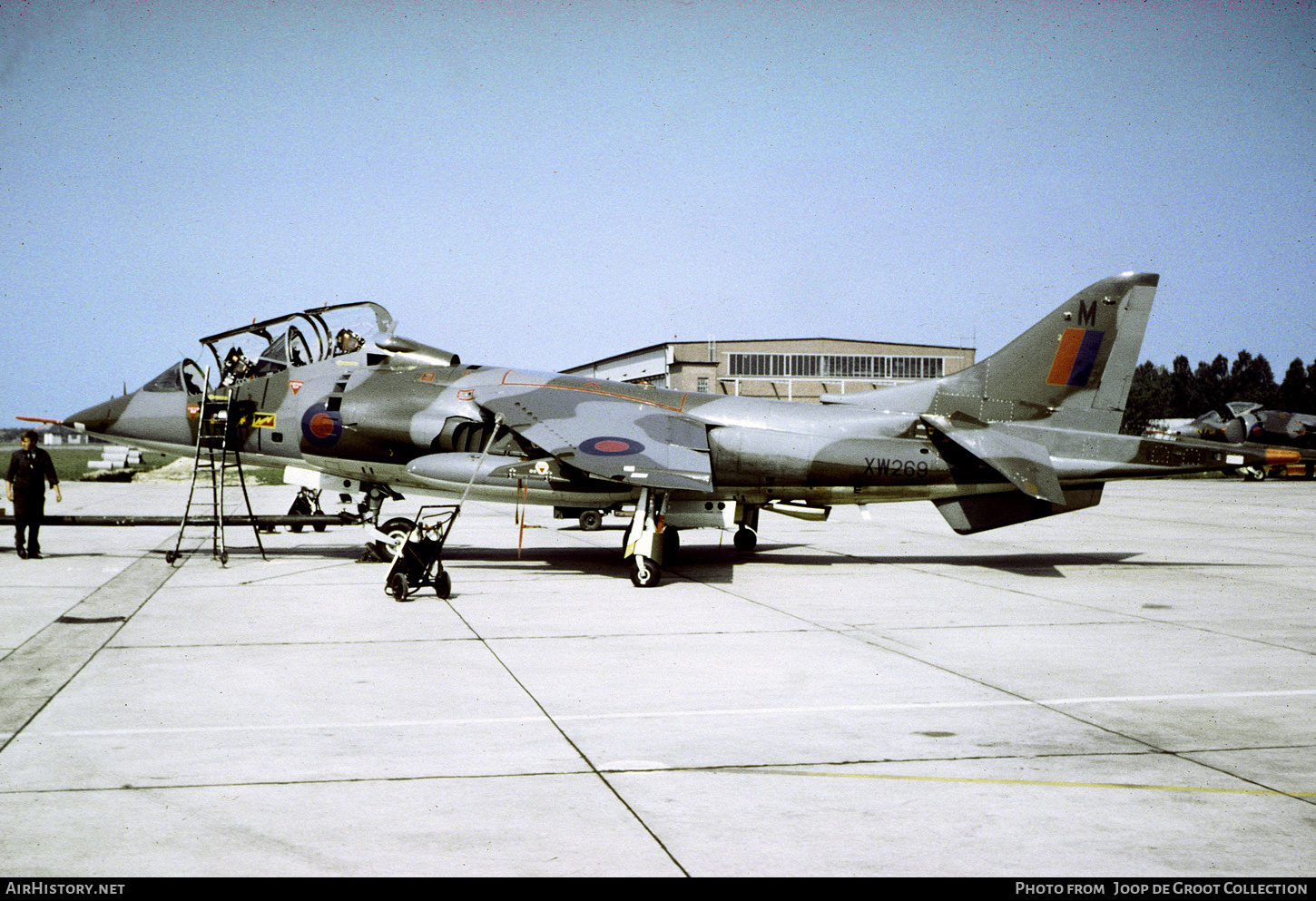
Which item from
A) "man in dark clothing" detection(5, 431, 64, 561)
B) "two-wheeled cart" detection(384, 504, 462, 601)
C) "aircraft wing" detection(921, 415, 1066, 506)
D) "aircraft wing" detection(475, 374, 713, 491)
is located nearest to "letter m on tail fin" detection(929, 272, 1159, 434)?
"aircraft wing" detection(921, 415, 1066, 506)

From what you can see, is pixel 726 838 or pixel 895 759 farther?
pixel 895 759

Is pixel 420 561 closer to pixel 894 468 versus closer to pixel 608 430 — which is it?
pixel 608 430

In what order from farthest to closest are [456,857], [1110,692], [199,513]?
[199,513], [1110,692], [456,857]

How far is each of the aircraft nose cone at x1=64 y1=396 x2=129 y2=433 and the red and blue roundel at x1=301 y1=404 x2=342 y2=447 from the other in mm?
3494

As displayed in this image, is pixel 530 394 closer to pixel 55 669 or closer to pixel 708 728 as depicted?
pixel 55 669

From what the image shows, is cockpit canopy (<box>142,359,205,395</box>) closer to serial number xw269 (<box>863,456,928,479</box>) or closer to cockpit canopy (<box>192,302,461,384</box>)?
cockpit canopy (<box>192,302,461,384</box>)

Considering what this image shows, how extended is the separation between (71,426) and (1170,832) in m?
17.8

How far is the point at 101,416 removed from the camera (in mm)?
17047

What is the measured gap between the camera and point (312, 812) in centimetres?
520

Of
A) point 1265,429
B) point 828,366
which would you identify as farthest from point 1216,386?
point 1265,429

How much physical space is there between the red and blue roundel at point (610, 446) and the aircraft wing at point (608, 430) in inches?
0.5

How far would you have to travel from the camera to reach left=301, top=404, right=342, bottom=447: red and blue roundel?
16188mm
